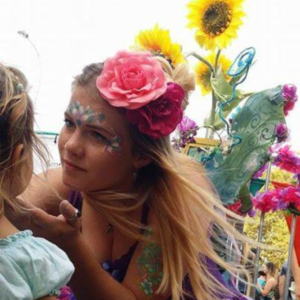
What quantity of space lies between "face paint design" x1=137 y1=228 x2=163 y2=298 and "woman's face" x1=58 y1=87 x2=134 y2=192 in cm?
26

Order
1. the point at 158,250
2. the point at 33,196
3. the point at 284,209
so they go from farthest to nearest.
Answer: the point at 284,209
the point at 33,196
the point at 158,250

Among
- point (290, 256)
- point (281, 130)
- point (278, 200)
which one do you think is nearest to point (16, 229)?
point (281, 130)

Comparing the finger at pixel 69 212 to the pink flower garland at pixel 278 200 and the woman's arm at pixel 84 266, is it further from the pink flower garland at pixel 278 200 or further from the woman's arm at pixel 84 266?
the pink flower garland at pixel 278 200

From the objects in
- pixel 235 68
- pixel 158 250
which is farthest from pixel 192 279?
pixel 235 68

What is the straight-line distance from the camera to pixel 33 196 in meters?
1.81

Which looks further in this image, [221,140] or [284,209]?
[284,209]

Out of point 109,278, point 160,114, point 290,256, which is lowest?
point 290,256

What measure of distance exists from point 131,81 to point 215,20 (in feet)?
3.43

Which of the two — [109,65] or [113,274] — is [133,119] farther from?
[113,274]

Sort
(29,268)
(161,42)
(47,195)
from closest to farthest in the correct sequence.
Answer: (29,268) < (47,195) < (161,42)

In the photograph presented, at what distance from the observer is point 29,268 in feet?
3.15

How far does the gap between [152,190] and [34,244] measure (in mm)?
740

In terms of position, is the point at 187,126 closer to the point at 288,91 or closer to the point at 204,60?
the point at 204,60

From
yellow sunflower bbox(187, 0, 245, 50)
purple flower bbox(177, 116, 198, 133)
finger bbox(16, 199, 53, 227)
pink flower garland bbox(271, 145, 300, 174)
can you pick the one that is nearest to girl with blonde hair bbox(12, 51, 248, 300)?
finger bbox(16, 199, 53, 227)
